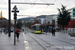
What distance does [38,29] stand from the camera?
2062 inches

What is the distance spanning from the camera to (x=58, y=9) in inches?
2413

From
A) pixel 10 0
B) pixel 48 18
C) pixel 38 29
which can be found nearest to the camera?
pixel 10 0

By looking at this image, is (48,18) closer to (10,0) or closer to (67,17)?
(67,17)

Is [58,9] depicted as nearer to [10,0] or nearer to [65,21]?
[65,21]

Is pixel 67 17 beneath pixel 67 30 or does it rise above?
above

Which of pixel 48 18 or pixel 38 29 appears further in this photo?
pixel 48 18

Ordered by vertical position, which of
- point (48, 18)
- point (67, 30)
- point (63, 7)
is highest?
point (63, 7)

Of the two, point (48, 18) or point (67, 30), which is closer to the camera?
point (67, 30)

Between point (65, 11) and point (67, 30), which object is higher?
point (65, 11)

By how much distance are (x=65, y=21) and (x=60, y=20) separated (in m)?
2.00

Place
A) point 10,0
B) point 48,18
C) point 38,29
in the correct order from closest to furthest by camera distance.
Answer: point 10,0 < point 38,29 < point 48,18

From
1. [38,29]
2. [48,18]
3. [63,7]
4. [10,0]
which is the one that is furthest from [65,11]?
[10,0]

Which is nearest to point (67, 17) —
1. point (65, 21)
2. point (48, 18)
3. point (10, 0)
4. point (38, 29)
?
point (65, 21)

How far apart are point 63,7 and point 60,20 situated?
5.20m
